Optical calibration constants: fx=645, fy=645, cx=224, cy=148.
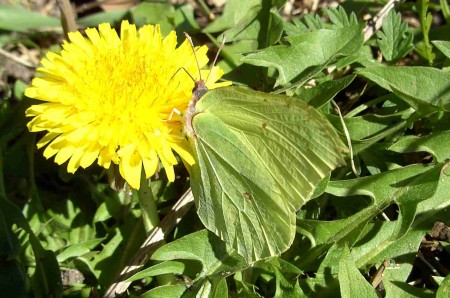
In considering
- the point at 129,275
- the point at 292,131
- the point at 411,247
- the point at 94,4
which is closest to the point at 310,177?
the point at 292,131

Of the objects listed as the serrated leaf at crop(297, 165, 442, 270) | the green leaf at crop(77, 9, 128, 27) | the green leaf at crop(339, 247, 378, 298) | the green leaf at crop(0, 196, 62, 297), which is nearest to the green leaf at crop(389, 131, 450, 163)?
the serrated leaf at crop(297, 165, 442, 270)

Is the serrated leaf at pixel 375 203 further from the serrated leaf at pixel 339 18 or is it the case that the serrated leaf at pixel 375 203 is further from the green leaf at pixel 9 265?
the green leaf at pixel 9 265

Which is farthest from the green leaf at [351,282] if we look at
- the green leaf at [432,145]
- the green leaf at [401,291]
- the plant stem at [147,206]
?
the plant stem at [147,206]

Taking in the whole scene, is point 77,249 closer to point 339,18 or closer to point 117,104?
point 117,104

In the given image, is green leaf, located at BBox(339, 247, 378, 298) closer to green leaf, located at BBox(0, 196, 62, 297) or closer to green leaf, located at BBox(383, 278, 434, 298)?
green leaf, located at BBox(383, 278, 434, 298)

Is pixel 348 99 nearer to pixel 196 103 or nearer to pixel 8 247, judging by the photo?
pixel 196 103

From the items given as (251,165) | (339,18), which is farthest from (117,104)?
(339,18)
